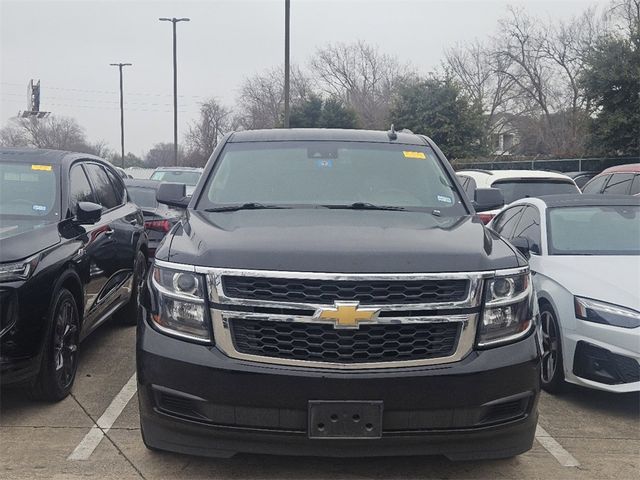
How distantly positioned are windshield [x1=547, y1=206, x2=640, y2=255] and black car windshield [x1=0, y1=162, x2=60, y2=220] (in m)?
3.91

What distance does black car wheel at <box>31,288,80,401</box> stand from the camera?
14.0 feet

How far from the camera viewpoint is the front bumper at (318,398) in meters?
2.96

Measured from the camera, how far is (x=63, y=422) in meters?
4.20

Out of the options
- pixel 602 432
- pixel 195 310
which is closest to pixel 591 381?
pixel 602 432

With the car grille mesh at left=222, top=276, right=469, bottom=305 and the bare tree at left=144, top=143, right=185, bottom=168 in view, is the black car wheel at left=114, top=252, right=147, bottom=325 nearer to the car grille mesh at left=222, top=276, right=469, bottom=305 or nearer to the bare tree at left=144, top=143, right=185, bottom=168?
the car grille mesh at left=222, top=276, right=469, bottom=305

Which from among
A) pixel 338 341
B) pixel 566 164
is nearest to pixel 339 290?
pixel 338 341

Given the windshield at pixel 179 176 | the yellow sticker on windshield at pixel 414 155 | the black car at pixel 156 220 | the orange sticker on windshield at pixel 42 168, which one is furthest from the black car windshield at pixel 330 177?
the windshield at pixel 179 176

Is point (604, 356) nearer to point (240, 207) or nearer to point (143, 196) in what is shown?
point (240, 207)

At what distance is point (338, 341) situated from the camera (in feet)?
9.87

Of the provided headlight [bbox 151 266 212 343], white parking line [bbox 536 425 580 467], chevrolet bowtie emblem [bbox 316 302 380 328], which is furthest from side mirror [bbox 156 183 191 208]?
white parking line [bbox 536 425 580 467]

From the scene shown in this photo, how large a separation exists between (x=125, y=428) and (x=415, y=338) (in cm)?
205

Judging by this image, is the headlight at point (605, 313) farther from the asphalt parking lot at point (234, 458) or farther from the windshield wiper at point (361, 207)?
the windshield wiper at point (361, 207)

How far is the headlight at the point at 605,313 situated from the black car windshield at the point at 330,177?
1179mm

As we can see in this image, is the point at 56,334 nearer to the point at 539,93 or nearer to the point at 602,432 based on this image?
the point at 602,432
